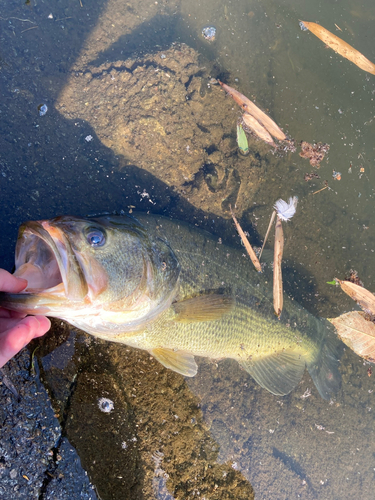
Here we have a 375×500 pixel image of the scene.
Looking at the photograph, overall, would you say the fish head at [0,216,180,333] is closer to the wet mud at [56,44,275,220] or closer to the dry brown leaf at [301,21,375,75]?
the wet mud at [56,44,275,220]

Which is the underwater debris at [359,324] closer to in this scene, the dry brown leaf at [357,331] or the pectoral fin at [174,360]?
the dry brown leaf at [357,331]

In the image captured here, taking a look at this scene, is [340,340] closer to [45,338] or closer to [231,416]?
[231,416]

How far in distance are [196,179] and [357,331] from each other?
304 centimetres

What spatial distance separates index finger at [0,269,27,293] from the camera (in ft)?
5.91

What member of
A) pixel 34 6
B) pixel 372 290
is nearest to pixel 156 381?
pixel 372 290

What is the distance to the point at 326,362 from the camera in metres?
3.86

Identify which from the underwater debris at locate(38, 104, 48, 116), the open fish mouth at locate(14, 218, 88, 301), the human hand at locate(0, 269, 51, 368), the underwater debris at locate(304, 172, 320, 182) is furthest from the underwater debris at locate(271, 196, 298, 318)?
the underwater debris at locate(38, 104, 48, 116)

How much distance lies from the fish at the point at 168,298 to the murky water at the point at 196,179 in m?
0.45

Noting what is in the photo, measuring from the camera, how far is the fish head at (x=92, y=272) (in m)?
1.84

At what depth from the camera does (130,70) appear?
3.47 meters

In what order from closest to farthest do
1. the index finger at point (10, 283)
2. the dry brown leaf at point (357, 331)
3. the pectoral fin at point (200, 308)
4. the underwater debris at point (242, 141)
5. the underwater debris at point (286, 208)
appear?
the index finger at point (10, 283) < the pectoral fin at point (200, 308) < the underwater debris at point (242, 141) < the underwater debris at point (286, 208) < the dry brown leaf at point (357, 331)

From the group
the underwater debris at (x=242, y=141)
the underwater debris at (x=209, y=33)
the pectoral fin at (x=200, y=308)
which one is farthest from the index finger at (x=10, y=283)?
the underwater debris at (x=209, y=33)

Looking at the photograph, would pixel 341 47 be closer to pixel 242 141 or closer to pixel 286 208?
pixel 242 141

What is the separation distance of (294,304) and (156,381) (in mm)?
1816
